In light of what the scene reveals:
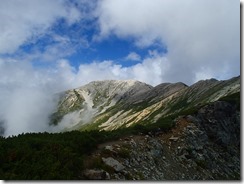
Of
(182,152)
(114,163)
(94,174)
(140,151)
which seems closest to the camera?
(94,174)

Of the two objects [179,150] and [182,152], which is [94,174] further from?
[182,152]

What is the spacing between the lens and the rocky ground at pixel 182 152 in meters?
21.7

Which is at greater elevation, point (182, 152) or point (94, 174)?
point (182, 152)

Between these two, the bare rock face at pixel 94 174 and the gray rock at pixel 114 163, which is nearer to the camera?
the bare rock face at pixel 94 174

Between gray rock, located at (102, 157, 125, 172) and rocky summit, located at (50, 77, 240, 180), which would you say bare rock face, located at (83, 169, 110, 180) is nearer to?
rocky summit, located at (50, 77, 240, 180)

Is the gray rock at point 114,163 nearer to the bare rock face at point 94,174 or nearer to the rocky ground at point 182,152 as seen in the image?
the rocky ground at point 182,152

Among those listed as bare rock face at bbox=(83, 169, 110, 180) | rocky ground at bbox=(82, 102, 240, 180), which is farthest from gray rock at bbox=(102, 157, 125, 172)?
bare rock face at bbox=(83, 169, 110, 180)

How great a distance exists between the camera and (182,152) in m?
Result: 29.1

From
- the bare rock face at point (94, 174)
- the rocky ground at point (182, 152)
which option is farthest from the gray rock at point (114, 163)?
the bare rock face at point (94, 174)

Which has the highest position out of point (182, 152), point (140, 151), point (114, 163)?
point (182, 152)

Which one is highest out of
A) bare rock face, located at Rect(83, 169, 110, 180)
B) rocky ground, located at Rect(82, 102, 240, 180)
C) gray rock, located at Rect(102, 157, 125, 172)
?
rocky ground, located at Rect(82, 102, 240, 180)

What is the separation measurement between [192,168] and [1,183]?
64.2 feet

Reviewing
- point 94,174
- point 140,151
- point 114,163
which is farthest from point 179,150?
point 94,174

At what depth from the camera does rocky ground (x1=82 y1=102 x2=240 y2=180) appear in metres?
21.7
